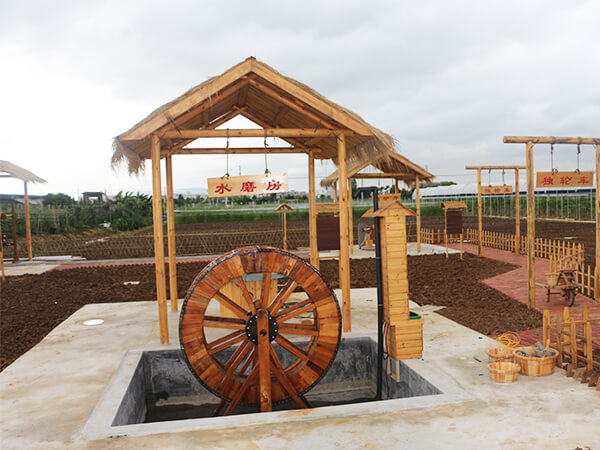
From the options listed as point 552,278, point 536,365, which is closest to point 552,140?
point 552,278

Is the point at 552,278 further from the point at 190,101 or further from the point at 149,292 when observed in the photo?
the point at 149,292

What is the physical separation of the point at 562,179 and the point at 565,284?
1.90 m

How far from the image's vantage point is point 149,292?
10938mm

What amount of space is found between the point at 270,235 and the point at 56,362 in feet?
58.6

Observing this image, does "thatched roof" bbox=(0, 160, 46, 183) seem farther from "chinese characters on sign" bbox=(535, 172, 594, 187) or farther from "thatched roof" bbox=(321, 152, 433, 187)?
"chinese characters on sign" bbox=(535, 172, 594, 187)

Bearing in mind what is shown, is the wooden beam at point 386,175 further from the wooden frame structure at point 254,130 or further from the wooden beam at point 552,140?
the wooden frame structure at point 254,130

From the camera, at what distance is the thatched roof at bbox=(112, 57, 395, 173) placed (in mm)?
6094

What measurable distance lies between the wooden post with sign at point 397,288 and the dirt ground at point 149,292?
83.1 inches

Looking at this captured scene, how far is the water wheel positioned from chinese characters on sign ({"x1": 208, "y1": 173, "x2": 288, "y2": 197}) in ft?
3.69

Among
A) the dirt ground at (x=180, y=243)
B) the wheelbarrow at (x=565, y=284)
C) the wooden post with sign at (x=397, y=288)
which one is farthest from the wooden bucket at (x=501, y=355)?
the dirt ground at (x=180, y=243)

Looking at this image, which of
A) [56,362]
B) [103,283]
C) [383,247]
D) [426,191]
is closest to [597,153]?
[383,247]

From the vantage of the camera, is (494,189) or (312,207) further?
(494,189)

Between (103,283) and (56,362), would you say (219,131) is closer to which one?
→ (56,362)

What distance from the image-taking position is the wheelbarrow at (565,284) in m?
8.48
